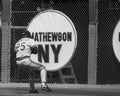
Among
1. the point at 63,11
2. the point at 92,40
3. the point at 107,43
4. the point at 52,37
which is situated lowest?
the point at 107,43

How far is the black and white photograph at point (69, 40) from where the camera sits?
1617cm

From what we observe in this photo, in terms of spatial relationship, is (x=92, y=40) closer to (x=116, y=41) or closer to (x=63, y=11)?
(x=116, y=41)

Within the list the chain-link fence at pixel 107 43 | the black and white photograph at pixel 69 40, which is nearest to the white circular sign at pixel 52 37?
the black and white photograph at pixel 69 40

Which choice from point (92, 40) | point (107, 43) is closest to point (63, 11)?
point (92, 40)

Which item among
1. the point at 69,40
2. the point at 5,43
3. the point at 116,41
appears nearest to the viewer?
the point at 116,41

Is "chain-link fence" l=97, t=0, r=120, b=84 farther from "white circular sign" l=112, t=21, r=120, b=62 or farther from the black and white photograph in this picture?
"white circular sign" l=112, t=21, r=120, b=62

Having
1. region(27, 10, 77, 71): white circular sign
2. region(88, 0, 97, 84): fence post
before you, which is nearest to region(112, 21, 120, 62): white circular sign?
region(88, 0, 97, 84): fence post

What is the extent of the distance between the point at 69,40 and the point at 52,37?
0.58 meters

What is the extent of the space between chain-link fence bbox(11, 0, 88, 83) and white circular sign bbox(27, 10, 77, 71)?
220 mm

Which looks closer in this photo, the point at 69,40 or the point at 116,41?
the point at 116,41

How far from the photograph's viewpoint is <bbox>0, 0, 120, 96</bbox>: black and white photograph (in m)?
16.2

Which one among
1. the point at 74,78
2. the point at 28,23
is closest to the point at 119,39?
the point at 74,78

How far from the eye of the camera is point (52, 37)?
1645cm

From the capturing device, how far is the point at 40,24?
16.5 m
